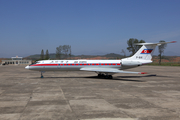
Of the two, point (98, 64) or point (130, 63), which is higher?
point (130, 63)

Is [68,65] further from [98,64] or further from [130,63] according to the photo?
[130,63]

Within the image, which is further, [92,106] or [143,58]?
[143,58]

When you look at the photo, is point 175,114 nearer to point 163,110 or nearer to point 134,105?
point 163,110

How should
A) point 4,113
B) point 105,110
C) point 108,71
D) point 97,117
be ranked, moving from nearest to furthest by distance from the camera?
point 97,117, point 4,113, point 105,110, point 108,71

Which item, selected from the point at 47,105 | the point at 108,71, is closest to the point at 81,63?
the point at 108,71

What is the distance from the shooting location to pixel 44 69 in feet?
77.3

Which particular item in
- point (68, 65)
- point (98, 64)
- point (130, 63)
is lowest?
point (68, 65)

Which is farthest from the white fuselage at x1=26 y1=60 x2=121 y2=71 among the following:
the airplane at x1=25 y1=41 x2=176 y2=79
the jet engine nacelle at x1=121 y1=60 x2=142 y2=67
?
the jet engine nacelle at x1=121 y1=60 x2=142 y2=67

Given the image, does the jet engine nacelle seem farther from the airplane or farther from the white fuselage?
the white fuselage

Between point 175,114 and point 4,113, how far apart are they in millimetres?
8235

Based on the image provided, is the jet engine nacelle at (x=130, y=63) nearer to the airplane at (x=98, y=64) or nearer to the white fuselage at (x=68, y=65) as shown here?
the airplane at (x=98, y=64)

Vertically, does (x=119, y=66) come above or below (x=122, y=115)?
above

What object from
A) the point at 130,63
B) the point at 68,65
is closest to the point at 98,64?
the point at 68,65

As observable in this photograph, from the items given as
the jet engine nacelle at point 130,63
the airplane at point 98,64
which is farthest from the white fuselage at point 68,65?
the jet engine nacelle at point 130,63
